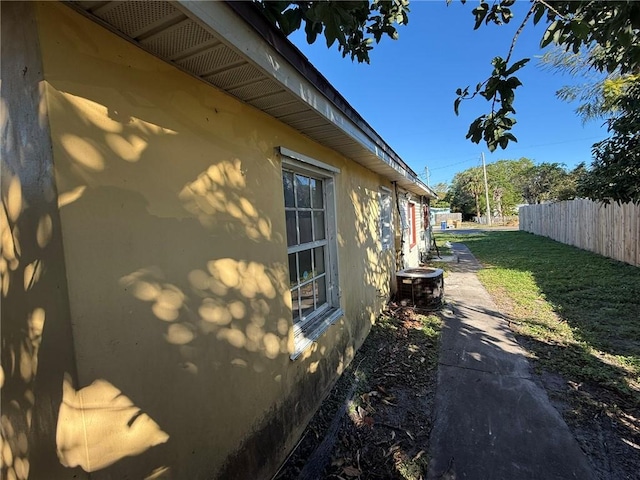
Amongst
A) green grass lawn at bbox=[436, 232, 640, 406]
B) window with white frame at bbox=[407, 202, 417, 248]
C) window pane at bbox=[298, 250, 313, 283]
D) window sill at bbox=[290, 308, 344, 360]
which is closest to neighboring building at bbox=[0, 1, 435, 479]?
window sill at bbox=[290, 308, 344, 360]

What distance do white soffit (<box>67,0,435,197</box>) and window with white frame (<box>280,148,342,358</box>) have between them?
0.51 metres

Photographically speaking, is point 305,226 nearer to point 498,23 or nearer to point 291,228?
point 291,228

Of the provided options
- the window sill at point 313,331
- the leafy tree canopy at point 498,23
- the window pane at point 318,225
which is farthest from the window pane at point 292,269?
the leafy tree canopy at point 498,23

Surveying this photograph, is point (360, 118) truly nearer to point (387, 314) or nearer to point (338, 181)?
point (338, 181)

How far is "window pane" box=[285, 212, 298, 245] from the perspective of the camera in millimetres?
3031

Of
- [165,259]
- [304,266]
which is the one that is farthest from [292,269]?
[165,259]

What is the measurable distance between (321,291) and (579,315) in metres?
4.77

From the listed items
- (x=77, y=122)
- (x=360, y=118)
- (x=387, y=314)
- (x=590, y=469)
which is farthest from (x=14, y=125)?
(x=387, y=314)

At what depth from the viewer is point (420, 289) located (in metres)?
6.22

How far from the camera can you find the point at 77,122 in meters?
1.27

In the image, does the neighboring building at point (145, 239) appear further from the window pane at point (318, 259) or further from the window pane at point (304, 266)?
the window pane at point (318, 259)

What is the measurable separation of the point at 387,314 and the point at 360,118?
12.5ft

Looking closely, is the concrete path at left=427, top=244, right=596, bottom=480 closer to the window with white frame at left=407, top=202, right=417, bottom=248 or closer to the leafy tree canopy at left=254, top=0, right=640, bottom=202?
the leafy tree canopy at left=254, top=0, right=640, bottom=202

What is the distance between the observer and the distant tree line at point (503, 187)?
3925 cm
